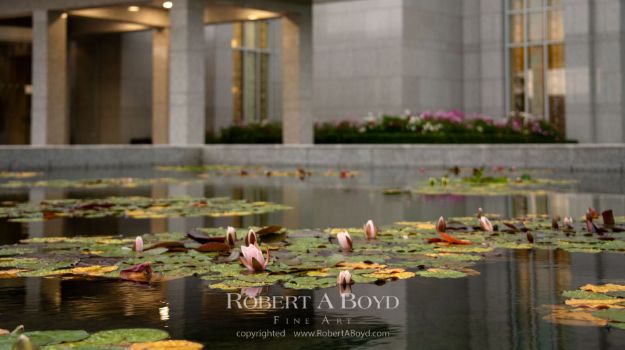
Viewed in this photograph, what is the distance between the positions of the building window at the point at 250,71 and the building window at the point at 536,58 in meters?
11.2

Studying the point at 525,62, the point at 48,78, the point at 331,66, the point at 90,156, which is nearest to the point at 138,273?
the point at 90,156

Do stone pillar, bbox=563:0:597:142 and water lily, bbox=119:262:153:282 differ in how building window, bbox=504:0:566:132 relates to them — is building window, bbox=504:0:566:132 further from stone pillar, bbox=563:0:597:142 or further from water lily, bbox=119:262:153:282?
water lily, bbox=119:262:153:282

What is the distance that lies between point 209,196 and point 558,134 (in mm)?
26032

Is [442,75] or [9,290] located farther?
[442,75]

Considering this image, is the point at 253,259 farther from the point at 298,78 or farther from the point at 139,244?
the point at 298,78

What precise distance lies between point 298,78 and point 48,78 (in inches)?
357

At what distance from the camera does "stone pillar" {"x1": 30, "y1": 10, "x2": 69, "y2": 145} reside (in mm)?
31203

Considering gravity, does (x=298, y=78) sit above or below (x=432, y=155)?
A: above

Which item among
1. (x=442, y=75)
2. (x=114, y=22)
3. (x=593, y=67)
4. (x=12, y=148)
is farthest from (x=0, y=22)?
(x=593, y=67)

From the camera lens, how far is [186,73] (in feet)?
90.2

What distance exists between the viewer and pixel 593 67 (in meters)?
36.5

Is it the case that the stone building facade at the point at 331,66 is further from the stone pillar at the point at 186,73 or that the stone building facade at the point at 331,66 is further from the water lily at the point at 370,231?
the water lily at the point at 370,231

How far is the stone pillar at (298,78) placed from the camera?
30.8 m

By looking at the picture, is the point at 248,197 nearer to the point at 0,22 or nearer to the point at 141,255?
the point at 141,255
